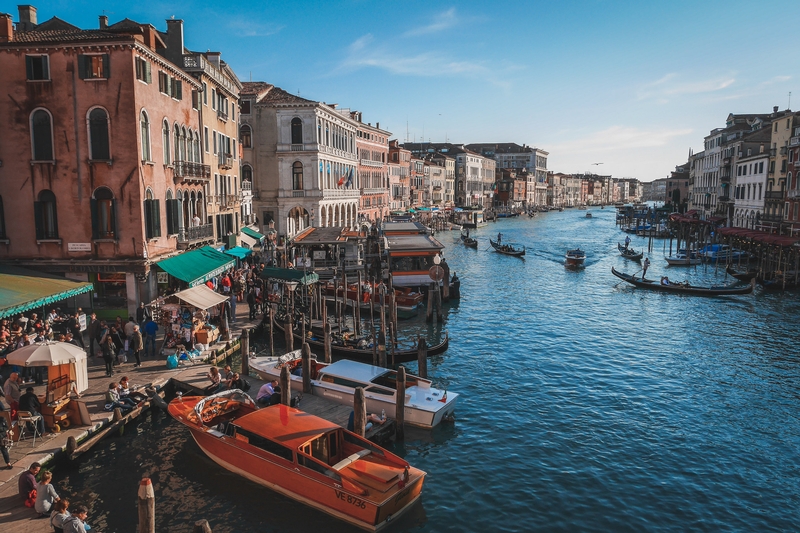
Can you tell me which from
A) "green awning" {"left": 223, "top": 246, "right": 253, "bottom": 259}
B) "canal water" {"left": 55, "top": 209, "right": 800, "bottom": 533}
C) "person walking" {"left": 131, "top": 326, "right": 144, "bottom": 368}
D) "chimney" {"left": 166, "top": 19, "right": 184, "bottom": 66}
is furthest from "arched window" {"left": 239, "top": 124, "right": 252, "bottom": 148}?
"person walking" {"left": 131, "top": 326, "right": 144, "bottom": 368}

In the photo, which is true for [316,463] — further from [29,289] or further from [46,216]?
[46,216]

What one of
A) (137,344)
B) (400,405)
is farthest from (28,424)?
(400,405)

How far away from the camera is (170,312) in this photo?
23.4 m

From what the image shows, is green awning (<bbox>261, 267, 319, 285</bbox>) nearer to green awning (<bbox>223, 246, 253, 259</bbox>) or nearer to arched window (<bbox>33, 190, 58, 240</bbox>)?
green awning (<bbox>223, 246, 253, 259</bbox>)

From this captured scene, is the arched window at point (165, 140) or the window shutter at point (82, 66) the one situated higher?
the window shutter at point (82, 66)

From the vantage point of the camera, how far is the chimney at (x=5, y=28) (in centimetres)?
2144

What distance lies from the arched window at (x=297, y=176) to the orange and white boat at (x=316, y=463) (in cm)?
4026

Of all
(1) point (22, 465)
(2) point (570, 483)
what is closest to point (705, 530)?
(2) point (570, 483)

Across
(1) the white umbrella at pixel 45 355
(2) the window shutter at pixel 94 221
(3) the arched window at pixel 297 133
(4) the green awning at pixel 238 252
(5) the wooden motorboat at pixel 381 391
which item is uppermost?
(3) the arched window at pixel 297 133

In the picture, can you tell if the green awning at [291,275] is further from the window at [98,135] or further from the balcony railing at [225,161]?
the balcony railing at [225,161]

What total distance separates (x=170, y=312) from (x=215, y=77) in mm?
16847

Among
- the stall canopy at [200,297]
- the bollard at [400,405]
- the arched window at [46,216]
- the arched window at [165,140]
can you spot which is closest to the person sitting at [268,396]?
the bollard at [400,405]

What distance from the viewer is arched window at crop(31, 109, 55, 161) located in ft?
71.5

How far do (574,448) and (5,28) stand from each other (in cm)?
2416
